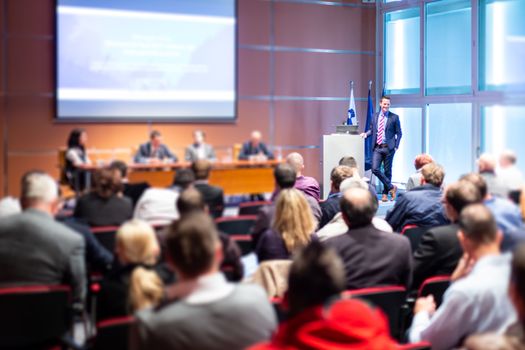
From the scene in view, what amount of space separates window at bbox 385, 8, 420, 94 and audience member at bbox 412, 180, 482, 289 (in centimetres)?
718

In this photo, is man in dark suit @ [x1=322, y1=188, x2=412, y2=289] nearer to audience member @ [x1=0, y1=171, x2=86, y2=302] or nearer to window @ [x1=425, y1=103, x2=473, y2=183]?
audience member @ [x1=0, y1=171, x2=86, y2=302]

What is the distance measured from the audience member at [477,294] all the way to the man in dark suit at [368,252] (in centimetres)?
45

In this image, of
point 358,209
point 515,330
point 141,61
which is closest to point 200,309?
point 515,330

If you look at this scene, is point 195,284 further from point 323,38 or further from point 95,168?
point 323,38

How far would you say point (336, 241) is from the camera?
325 cm

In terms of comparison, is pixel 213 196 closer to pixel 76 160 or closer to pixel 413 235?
pixel 76 160

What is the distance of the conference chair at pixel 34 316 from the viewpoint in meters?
2.72

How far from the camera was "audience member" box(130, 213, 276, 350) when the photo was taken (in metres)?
2.06

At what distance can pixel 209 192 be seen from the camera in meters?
4.34

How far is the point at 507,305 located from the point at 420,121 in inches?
329

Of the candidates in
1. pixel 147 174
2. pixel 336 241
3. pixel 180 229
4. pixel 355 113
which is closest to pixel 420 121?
pixel 355 113

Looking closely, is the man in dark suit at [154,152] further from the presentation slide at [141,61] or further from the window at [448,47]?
the window at [448,47]

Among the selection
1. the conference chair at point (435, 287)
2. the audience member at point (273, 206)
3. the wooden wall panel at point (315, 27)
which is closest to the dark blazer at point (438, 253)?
the conference chair at point (435, 287)

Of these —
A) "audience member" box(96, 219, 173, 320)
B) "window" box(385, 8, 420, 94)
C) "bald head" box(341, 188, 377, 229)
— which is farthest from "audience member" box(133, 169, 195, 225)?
"window" box(385, 8, 420, 94)
